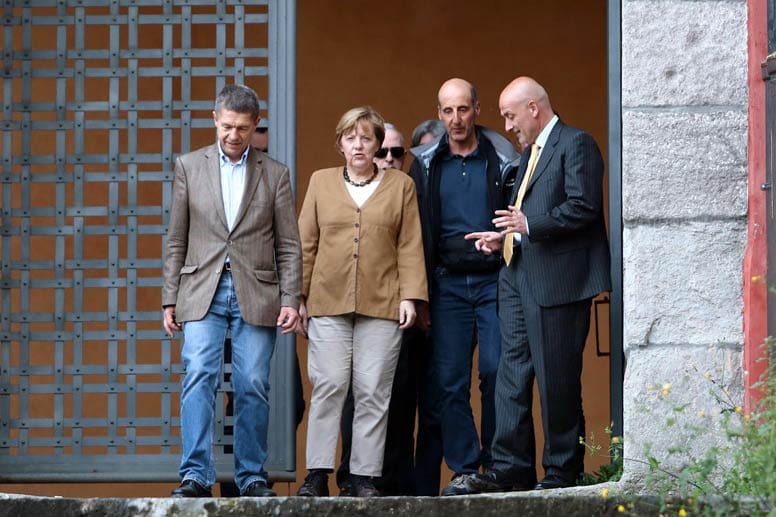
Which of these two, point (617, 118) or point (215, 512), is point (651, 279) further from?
point (215, 512)

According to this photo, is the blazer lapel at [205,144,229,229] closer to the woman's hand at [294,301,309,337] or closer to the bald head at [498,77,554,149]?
the woman's hand at [294,301,309,337]

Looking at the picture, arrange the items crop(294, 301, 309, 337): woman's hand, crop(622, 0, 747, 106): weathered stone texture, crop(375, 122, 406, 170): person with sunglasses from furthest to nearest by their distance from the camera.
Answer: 1. crop(375, 122, 406, 170): person with sunglasses
2. crop(294, 301, 309, 337): woman's hand
3. crop(622, 0, 747, 106): weathered stone texture

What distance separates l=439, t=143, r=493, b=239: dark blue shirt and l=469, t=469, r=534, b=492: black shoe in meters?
1.15

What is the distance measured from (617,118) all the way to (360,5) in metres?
4.12

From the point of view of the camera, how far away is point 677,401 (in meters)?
6.27

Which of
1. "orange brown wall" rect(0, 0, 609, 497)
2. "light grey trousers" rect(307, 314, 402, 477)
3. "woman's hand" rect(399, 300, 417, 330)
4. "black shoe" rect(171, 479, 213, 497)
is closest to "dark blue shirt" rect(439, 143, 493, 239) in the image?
"woman's hand" rect(399, 300, 417, 330)

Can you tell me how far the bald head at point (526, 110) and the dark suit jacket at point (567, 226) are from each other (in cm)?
17

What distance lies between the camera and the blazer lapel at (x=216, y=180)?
6.65 metres

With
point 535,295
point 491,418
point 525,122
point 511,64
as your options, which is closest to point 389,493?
point 491,418

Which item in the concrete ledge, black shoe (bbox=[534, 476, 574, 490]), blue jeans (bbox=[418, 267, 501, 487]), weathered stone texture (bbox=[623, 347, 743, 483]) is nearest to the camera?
the concrete ledge

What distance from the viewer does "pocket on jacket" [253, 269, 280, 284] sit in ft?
21.8

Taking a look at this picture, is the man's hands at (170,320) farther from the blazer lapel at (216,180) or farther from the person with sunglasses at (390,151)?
the person with sunglasses at (390,151)

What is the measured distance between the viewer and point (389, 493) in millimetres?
7289

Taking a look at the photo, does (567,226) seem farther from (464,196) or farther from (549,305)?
(464,196)
